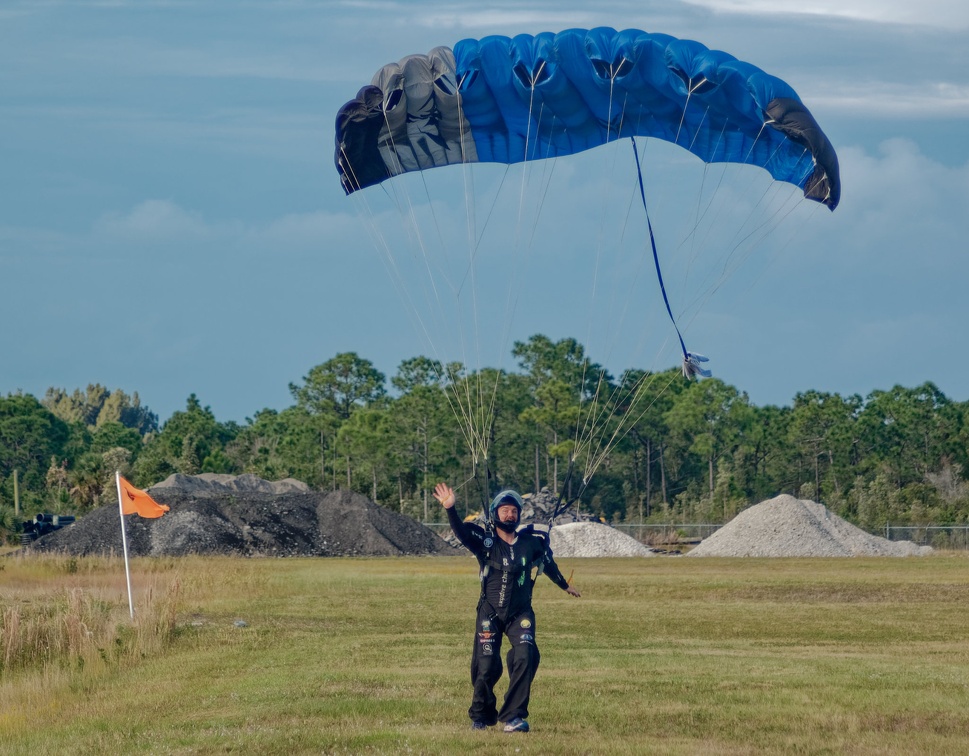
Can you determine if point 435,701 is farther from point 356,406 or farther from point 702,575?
point 356,406

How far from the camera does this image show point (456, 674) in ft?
47.0

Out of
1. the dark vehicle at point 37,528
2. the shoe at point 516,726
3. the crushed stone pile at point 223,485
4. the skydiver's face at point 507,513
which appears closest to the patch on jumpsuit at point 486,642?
the shoe at point 516,726

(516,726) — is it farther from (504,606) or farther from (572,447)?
(572,447)

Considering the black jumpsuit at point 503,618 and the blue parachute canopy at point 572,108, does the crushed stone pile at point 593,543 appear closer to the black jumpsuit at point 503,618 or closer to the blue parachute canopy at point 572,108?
the blue parachute canopy at point 572,108

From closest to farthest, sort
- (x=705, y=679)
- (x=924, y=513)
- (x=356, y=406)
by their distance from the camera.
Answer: (x=705, y=679), (x=924, y=513), (x=356, y=406)

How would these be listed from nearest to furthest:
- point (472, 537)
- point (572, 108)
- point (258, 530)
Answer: point (472, 537) → point (572, 108) → point (258, 530)

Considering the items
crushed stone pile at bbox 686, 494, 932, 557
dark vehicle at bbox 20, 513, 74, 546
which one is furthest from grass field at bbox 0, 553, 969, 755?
dark vehicle at bbox 20, 513, 74, 546

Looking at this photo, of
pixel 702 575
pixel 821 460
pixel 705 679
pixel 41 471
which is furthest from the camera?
pixel 41 471

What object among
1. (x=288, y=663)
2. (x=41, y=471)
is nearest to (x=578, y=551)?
(x=288, y=663)

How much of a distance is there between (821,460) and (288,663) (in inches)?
3136

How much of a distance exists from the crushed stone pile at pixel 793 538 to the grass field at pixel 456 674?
74.5ft

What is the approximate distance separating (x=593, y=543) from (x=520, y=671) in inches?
1777

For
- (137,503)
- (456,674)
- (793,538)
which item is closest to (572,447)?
(793,538)

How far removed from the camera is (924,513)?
68.6m
